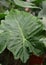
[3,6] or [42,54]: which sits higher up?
[3,6]

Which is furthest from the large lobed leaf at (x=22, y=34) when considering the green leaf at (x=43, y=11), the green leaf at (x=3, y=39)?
the green leaf at (x=43, y=11)

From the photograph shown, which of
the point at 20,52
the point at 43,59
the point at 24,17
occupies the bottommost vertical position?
the point at 43,59

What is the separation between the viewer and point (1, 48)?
1.12 meters

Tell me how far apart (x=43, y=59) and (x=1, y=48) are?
10.0 inches

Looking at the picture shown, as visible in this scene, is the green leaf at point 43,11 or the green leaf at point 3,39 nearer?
the green leaf at point 3,39

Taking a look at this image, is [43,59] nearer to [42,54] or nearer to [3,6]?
[42,54]

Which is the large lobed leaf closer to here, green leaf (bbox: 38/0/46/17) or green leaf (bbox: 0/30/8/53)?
green leaf (bbox: 0/30/8/53)

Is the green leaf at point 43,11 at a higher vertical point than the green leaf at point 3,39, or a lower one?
higher

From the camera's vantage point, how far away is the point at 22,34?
→ 120 cm

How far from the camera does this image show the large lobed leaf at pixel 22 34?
44.2 inches

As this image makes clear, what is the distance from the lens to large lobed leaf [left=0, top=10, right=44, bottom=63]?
3.68ft

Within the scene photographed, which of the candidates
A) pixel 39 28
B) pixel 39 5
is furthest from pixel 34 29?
pixel 39 5

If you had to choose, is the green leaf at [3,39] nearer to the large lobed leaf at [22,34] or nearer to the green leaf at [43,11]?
the large lobed leaf at [22,34]

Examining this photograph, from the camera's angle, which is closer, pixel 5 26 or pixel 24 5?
pixel 5 26
